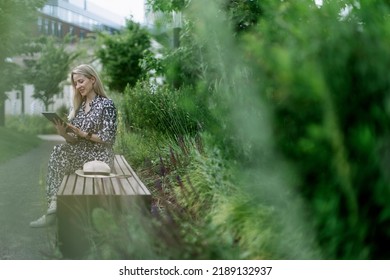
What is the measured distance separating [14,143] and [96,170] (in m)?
5.43

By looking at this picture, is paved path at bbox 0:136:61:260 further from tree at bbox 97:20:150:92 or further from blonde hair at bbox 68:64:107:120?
tree at bbox 97:20:150:92

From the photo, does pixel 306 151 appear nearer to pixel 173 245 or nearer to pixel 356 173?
pixel 356 173

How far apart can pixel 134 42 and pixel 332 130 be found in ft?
47.9

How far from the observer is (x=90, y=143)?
15.3 feet

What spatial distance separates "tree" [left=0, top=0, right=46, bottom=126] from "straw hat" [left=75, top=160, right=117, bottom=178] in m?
4.10

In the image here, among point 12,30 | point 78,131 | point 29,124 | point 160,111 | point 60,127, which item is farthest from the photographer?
point 29,124

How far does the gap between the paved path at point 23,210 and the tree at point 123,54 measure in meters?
5.63

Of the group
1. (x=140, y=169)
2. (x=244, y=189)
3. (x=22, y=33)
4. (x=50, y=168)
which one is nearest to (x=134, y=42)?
(x=22, y=33)

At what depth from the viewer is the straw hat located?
4.36 m

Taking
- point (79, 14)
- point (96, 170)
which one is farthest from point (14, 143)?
point (96, 170)

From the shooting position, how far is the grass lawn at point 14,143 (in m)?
8.40

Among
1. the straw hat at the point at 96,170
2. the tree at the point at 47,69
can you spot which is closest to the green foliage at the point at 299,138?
the straw hat at the point at 96,170

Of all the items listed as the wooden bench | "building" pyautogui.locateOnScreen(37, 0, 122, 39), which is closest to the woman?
"building" pyautogui.locateOnScreen(37, 0, 122, 39)

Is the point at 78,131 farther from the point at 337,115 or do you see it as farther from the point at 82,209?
the point at 337,115
